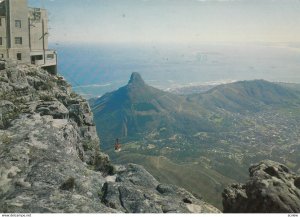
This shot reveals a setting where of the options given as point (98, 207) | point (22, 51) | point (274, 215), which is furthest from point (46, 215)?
point (22, 51)

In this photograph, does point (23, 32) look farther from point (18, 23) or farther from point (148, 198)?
point (148, 198)

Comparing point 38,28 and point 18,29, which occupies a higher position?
point 38,28

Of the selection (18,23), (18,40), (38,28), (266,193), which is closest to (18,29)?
(18,23)

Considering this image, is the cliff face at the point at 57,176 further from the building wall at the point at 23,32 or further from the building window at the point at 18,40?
the building window at the point at 18,40

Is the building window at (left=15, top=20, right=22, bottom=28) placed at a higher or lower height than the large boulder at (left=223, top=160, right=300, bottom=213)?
higher

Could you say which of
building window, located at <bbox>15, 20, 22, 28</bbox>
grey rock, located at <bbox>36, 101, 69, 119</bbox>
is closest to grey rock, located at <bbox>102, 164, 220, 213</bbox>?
grey rock, located at <bbox>36, 101, 69, 119</bbox>

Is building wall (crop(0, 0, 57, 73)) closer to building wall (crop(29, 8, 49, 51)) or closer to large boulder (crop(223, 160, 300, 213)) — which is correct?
building wall (crop(29, 8, 49, 51))
